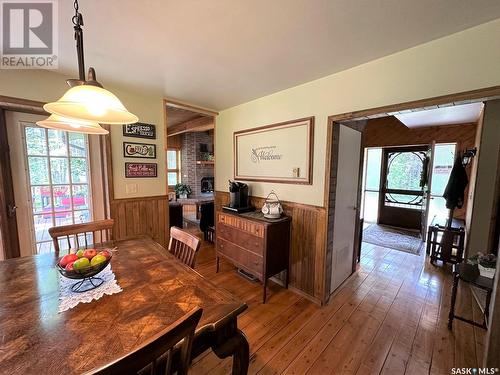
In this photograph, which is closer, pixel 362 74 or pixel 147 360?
pixel 147 360

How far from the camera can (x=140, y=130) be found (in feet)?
8.71

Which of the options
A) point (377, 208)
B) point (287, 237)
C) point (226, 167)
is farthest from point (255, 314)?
point (377, 208)

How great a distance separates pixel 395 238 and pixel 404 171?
1734 millimetres

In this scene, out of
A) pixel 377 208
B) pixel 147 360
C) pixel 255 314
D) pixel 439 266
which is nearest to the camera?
pixel 147 360

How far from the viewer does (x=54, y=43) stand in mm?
1577

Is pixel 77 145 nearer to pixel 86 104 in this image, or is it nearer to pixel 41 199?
pixel 41 199

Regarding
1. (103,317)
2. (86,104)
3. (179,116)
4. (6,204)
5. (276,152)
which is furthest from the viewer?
(179,116)

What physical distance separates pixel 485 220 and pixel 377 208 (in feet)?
9.56

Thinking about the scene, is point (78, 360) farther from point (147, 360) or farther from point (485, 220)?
point (485, 220)

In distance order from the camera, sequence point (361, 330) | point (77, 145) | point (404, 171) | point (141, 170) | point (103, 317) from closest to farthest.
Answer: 1. point (103, 317)
2. point (361, 330)
3. point (77, 145)
4. point (141, 170)
5. point (404, 171)

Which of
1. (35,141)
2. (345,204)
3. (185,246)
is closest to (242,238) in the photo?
(185,246)

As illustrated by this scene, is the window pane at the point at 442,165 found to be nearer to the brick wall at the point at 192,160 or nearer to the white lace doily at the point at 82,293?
the white lace doily at the point at 82,293

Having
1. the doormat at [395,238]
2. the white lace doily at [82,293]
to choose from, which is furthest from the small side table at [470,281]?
the white lace doily at [82,293]

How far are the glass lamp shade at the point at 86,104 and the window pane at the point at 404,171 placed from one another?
18.7ft
